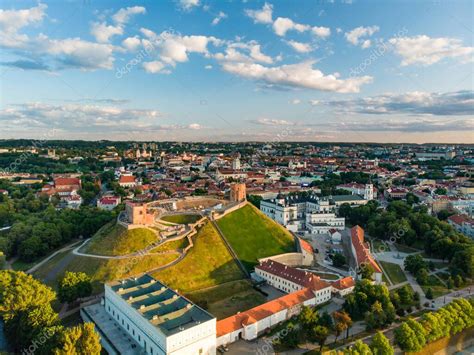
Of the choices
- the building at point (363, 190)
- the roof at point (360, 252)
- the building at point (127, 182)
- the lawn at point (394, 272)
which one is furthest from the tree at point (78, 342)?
the building at point (127, 182)

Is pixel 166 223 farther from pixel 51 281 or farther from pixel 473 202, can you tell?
pixel 473 202

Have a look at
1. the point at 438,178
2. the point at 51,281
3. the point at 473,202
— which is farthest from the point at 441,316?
the point at 438,178

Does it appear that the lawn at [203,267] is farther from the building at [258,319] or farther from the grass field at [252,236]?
the building at [258,319]

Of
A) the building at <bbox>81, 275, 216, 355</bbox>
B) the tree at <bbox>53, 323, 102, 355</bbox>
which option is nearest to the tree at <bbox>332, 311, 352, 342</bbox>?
the building at <bbox>81, 275, 216, 355</bbox>

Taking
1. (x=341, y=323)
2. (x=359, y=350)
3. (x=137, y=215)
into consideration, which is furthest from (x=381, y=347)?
(x=137, y=215)

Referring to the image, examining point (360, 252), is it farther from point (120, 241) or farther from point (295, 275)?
point (120, 241)
